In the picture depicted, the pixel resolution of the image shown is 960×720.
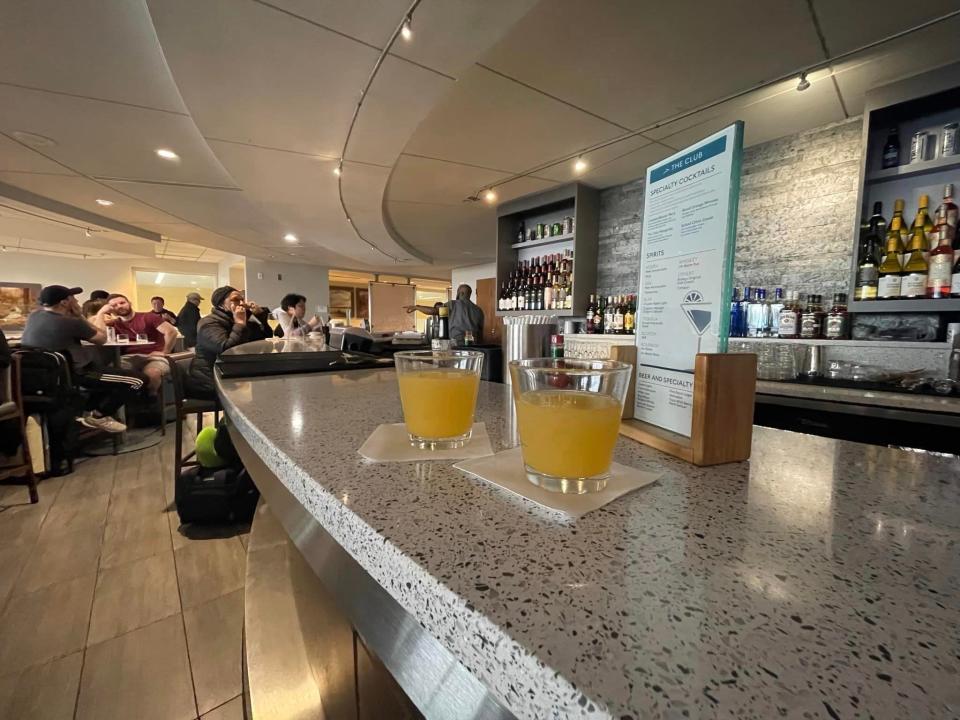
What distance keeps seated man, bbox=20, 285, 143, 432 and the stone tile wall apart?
468 cm

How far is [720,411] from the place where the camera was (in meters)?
0.54

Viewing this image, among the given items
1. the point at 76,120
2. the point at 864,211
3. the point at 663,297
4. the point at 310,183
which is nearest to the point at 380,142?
the point at 310,183

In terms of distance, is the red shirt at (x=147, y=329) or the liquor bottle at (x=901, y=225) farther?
the red shirt at (x=147, y=329)

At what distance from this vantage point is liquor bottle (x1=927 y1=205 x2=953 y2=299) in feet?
5.76

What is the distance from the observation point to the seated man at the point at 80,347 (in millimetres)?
3316

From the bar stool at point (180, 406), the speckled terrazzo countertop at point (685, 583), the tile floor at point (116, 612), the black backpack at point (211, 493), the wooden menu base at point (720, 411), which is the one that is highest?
the wooden menu base at point (720, 411)

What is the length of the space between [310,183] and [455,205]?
1.41m

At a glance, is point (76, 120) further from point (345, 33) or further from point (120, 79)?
point (345, 33)

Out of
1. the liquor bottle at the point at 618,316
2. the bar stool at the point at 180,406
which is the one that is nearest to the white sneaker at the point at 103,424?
the bar stool at the point at 180,406

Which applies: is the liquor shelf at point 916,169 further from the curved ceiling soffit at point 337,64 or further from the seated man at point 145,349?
the seated man at point 145,349

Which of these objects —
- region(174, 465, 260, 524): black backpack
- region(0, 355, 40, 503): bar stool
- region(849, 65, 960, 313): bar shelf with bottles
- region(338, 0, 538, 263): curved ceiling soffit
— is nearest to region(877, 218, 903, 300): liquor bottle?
region(849, 65, 960, 313): bar shelf with bottles

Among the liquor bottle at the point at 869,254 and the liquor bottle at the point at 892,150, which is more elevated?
the liquor bottle at the point at 892,150

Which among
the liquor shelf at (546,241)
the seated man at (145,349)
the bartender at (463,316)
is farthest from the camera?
the bartender at (463,316)

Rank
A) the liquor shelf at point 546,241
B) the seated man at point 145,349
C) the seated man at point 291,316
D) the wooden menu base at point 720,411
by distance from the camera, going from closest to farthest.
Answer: the wooden menu base at point 720,411 < the liquor shelf at point 546,241 < the seated man at point 145,349 < the seated man at point 291,316
